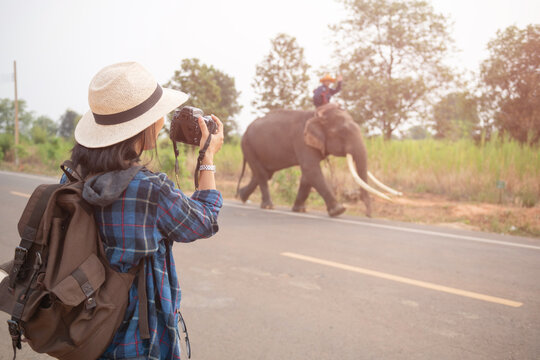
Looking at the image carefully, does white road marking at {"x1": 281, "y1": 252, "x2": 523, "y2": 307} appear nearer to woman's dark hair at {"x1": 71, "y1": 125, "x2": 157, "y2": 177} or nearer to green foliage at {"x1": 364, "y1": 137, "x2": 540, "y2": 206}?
woman's dark hair at {"x1": 71, "y1": 125, "x2": 157, "y2": 177}

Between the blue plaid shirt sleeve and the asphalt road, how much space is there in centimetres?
170

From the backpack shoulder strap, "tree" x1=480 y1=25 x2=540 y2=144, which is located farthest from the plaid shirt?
"tree" x1=480 y1=25 x2=540 y2=144

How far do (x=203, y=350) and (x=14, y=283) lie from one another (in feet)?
6.47

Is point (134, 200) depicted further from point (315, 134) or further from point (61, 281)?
point (315, 134)

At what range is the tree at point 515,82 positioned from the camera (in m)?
13.1

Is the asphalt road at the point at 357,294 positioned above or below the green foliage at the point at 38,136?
below

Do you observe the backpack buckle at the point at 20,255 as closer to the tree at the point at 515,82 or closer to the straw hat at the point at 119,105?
the straw hat at the point at 119,105

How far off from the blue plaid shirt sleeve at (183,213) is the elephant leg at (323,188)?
718cm

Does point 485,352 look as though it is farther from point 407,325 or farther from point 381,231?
point 381,231

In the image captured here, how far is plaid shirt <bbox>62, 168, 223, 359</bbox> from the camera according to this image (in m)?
1.72

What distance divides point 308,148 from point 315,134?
36cm

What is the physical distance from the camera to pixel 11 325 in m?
1.63

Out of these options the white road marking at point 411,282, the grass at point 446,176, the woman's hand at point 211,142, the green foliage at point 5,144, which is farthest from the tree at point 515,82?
the green foliage at point 5,144

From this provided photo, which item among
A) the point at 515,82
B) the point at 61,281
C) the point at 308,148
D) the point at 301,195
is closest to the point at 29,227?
the point at 61,281
